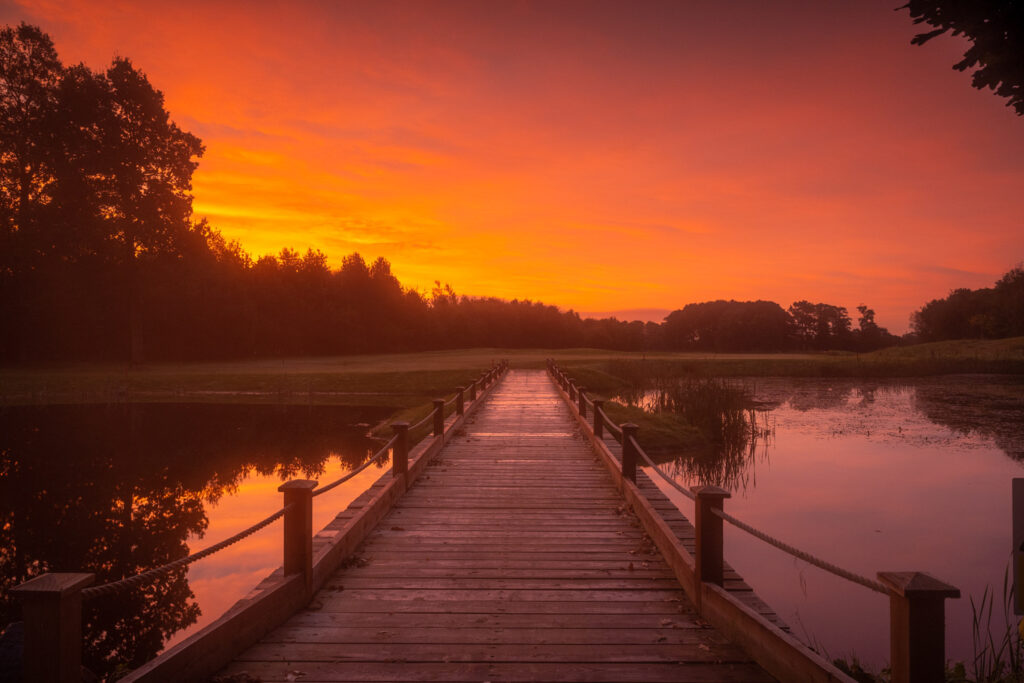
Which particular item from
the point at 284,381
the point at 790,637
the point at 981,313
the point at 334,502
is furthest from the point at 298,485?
the point at 981,313

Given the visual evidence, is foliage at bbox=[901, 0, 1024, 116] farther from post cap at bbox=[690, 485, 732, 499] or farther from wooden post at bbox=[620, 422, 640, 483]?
wooden post at bbox=[620, 422, 640, 483]

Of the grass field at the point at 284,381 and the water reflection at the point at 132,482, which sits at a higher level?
the grass field at the point at 284,381

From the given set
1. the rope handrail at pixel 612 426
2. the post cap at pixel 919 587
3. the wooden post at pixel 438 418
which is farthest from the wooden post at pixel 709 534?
the wooden post at pixel 438 418

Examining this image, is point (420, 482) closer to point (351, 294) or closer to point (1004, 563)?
point (1004, 563)

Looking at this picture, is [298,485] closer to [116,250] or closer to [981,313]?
[116,250]

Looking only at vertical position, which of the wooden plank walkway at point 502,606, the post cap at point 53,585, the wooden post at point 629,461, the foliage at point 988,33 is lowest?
the wooden plank walkway at point 502,606

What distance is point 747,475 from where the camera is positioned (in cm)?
1522

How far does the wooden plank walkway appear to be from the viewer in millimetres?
4277

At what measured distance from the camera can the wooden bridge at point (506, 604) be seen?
4.12 meters

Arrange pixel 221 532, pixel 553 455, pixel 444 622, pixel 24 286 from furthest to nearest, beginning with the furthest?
pixel 24 286 → pixel 553 455 → pixel 221 532 → pixel 444 622

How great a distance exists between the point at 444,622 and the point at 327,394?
3004cm

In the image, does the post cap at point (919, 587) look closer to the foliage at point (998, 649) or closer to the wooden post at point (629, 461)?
the foliage at point (998, 649)

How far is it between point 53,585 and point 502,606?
3.33 m

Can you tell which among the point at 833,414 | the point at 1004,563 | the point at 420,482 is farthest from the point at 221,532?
the point at 833,414
